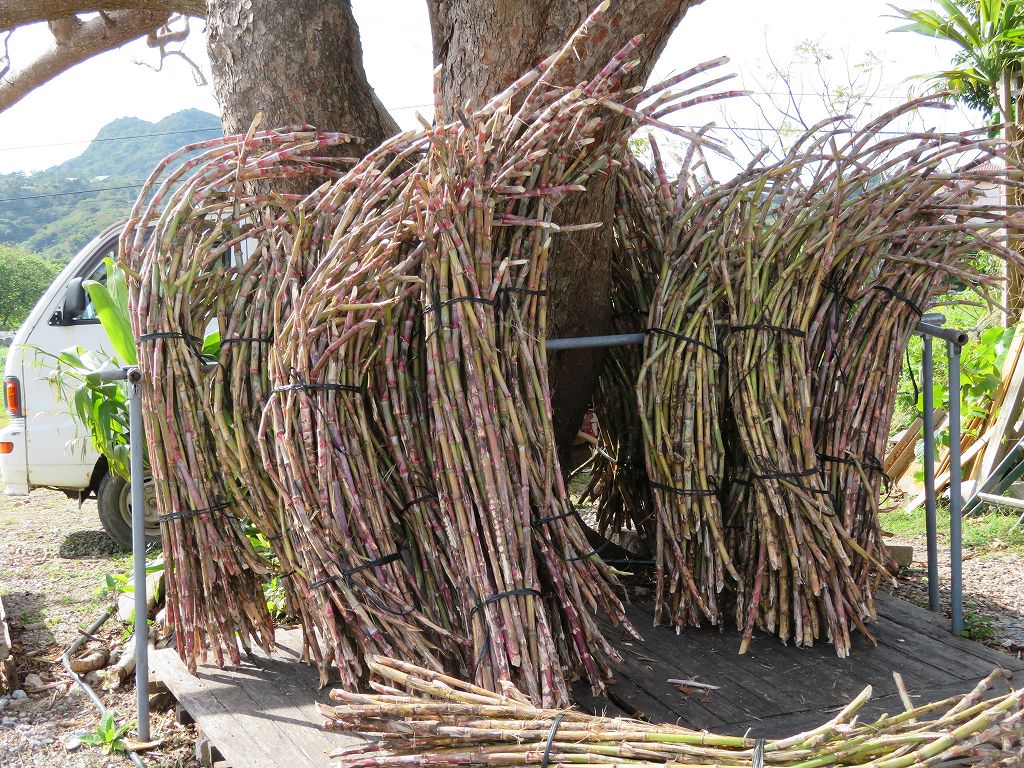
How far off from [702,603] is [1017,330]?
3.45 m

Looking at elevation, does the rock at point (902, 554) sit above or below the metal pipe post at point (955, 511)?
below

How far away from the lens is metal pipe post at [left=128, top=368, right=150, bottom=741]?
2768 millimetres

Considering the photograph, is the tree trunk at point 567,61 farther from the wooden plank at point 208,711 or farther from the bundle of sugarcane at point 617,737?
the wooden plank at point 208,711

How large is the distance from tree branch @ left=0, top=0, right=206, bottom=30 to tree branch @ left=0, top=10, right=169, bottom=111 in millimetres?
717

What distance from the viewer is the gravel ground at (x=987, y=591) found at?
141 inches

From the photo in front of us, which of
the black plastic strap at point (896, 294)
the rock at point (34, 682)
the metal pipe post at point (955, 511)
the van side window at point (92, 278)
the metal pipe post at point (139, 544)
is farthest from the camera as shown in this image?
the van side window at point (92, 278)

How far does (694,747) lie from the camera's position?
1951mm

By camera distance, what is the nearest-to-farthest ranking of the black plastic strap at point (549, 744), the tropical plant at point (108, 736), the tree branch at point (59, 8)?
the black plastic strap at point (549, 744) < the tropical plant at point (108, 736) < the tree branch at point (59, 8)

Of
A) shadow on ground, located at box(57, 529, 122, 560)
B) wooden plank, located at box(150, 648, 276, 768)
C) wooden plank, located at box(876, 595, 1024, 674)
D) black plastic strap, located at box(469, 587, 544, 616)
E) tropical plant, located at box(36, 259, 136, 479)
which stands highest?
→ tropical plant, located at box(36, 259, 136, 479)

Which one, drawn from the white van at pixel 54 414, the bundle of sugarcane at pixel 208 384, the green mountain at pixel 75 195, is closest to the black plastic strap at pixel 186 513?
the bundle of sugarcane at pixel 208 384

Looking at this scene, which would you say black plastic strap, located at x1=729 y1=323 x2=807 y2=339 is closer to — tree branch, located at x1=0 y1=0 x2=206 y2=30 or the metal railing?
the metal railing

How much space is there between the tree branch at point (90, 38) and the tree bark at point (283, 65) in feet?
12.1

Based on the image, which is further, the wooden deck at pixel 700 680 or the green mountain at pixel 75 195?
the green mountain at pixel 75 195

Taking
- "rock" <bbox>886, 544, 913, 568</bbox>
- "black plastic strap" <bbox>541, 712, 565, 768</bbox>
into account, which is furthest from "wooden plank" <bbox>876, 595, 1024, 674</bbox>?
"black plastic strap" <bbox>541, 712, 565, 768</bbox>
